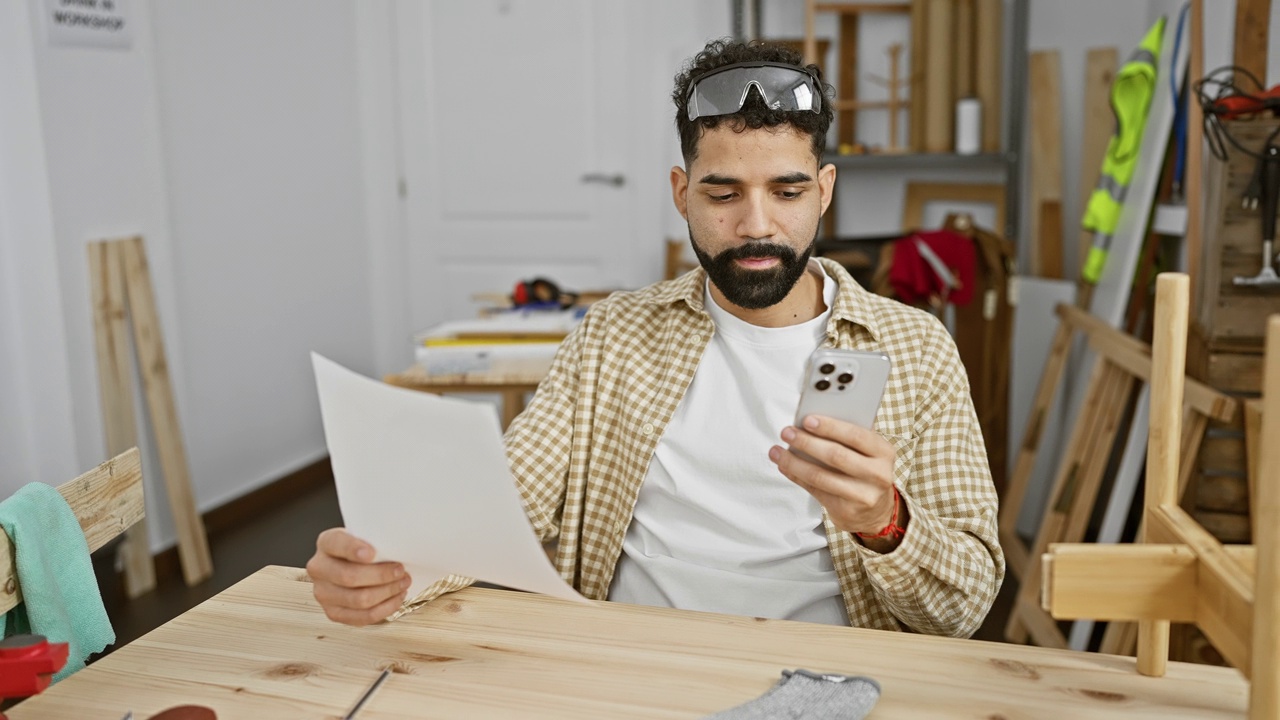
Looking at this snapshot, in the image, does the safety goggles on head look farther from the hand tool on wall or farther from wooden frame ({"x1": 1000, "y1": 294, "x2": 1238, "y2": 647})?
wooden frame ({"x1": 1000, "y1": 294, "x2": 1238, "y2": 647})

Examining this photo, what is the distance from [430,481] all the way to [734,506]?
62 cm

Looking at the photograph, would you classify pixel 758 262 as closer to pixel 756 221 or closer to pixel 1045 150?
pixel 756 221

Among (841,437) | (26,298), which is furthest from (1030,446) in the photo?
(26,298)

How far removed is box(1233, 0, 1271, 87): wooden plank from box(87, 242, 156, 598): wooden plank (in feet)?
9.60

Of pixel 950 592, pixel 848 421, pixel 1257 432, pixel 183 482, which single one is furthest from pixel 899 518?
pixel 183 482

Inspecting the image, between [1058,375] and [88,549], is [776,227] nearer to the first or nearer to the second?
[88,549]

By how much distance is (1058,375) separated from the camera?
11.0 feet

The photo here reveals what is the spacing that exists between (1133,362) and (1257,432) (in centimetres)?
62

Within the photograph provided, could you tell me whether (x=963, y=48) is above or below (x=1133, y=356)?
above

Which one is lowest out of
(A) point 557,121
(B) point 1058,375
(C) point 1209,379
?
(B) point 1058,375

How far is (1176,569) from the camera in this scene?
876 millimetres

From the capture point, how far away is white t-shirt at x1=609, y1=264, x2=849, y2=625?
1.45 meters

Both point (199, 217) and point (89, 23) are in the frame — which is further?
point (199, 217)

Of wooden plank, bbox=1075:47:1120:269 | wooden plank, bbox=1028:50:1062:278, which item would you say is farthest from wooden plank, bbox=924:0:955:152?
wooden plank, bbox=1075:47:1120:269
